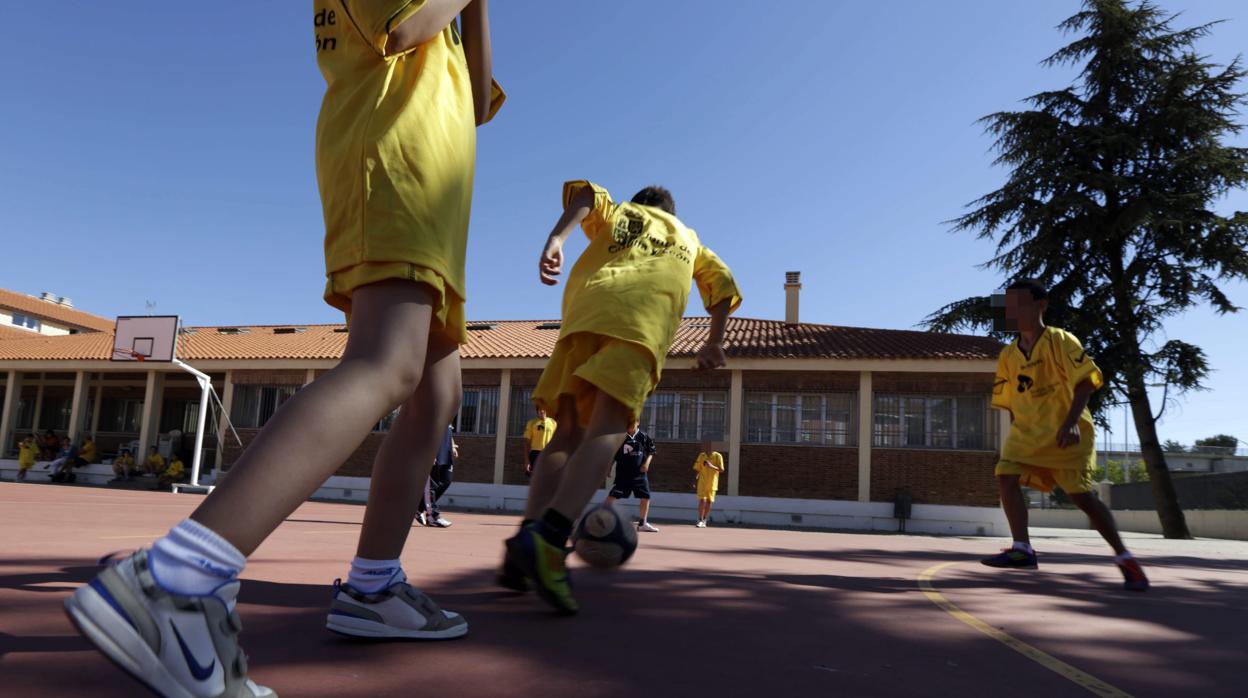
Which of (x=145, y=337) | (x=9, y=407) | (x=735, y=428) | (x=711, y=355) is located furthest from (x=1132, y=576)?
(x=9, y=407)

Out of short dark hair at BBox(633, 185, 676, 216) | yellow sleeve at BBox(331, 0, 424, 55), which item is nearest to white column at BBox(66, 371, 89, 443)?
short dark hair at BBox(633, 185, 676, 216)

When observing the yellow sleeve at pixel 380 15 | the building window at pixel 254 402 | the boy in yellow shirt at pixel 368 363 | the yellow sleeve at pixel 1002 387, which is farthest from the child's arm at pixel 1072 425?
the building window at pixel 254 402

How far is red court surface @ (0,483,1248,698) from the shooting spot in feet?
5.28

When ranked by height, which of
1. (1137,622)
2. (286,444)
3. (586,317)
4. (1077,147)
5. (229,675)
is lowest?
(1137,622)

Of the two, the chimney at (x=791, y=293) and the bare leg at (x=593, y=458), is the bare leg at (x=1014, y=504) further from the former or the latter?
the chimney at (x=791, y=293)

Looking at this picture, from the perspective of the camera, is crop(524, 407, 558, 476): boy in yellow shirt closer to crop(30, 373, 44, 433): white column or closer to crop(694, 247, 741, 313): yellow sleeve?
crop(694, 247, 741, 313): yellow sleeve

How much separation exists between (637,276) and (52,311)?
2236 inches

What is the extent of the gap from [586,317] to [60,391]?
33.4 metres

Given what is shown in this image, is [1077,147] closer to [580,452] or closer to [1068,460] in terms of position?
[1068,460]

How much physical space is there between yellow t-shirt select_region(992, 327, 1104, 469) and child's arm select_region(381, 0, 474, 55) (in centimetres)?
440

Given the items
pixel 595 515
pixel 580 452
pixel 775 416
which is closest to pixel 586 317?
pixel 580 452

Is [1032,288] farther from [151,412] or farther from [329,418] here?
[151,412]

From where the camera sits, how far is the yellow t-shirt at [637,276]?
2875mm

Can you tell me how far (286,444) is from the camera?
131 centimetres
